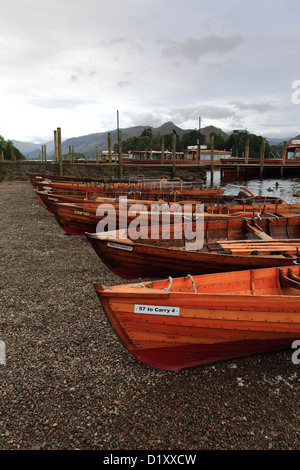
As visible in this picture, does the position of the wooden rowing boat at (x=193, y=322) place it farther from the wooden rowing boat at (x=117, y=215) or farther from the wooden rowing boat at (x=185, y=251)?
the wooden rowing boat at (x=117, y=215)

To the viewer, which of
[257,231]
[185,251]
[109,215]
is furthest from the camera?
[109,215]

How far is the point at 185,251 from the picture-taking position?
6484 millimetres

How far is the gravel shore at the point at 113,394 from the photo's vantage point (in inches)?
131

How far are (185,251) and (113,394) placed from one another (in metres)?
3.35

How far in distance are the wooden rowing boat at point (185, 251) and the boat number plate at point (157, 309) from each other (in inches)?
105

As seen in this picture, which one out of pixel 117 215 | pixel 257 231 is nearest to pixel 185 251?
pixel 257 231

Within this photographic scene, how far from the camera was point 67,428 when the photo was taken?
3430 millimetres

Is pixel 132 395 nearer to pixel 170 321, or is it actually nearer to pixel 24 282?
pixel 170 321

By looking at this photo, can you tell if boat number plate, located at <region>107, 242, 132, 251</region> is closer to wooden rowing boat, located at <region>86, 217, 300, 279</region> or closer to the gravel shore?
wooden rowing boat, located at <region>86, 217, 300, 279</region>

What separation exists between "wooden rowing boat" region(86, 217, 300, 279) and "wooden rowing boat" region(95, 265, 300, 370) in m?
1.96

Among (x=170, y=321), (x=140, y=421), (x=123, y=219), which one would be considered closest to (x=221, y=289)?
(x=170, y=321)

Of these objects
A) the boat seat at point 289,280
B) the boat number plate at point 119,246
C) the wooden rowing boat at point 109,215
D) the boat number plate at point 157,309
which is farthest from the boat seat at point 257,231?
the boat number plate at point 157,309

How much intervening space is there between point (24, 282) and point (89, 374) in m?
3.79

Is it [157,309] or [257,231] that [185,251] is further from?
[257,231]
